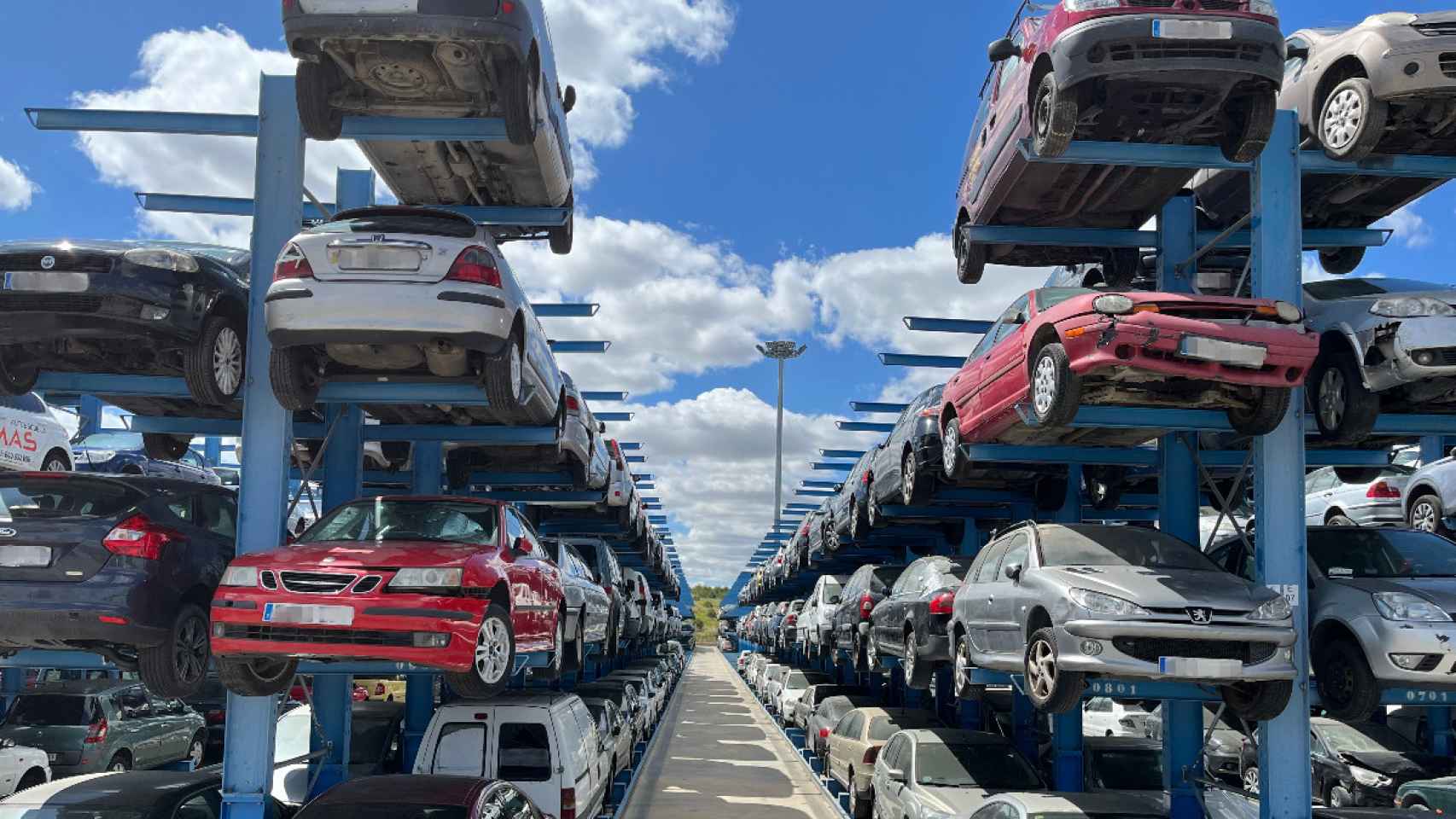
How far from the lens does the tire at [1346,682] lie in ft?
22.1

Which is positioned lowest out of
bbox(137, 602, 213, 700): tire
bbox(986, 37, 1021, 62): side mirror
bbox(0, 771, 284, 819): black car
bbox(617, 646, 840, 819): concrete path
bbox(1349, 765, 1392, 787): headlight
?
bbox(617, 646, 840, 819): concrete path

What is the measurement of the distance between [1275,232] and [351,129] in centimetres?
627

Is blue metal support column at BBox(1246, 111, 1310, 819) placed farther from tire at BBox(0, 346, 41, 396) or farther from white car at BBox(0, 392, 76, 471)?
white car at BBox(0, 392, 76, 471)

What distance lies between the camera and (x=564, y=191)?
9.84 meters

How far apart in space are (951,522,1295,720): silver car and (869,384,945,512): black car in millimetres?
3424

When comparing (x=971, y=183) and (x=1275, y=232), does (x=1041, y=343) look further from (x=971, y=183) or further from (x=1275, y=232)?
(x=971, y=183)

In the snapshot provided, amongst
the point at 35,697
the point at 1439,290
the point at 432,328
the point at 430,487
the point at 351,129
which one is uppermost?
the point at 351,129

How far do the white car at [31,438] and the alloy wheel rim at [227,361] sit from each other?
224 inches

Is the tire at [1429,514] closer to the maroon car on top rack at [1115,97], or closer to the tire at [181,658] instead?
the maroon car on top rack at [1115,97]

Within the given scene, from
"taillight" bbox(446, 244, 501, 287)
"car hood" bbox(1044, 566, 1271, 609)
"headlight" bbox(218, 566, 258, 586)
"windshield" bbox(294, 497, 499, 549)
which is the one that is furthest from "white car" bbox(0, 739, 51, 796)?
"car hood" bbox(1044, 566, 1271, 609)

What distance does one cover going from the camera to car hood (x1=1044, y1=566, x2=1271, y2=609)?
6.15m

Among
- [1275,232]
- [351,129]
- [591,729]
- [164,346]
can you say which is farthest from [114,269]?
[1275,232]

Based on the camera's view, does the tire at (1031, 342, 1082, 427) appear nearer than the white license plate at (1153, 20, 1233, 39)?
No

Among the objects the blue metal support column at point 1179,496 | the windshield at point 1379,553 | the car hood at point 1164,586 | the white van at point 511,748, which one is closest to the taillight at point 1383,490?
the blue metal support column at point 1179,496
